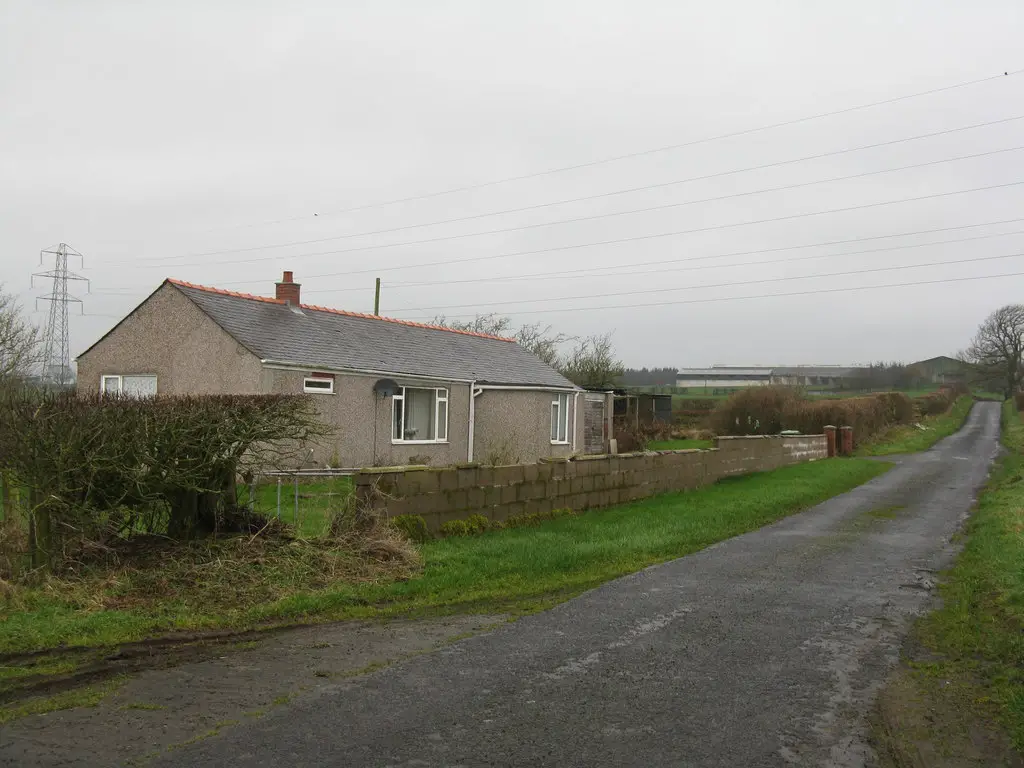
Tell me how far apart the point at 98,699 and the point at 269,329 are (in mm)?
16180

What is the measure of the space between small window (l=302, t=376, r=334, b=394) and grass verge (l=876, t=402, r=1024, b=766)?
44.2ft

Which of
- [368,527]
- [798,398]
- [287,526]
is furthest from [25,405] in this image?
[798,398]

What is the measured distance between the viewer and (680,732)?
504 cm

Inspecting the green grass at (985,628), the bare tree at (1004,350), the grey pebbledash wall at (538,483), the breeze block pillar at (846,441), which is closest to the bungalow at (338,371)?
the grey pebbledash wall at (538,483)

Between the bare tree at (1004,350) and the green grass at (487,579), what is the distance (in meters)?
72.6

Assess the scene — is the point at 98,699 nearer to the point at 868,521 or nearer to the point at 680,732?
the point at 680,732

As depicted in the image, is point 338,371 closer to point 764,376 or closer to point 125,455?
point 125,455

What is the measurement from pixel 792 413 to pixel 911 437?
360 inches

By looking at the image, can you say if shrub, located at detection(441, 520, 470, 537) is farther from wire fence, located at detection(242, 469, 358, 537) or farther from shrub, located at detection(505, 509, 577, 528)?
wire fence, located at detection(242, 469, 358, 537)

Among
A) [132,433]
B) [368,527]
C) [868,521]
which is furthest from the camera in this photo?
[868,521]

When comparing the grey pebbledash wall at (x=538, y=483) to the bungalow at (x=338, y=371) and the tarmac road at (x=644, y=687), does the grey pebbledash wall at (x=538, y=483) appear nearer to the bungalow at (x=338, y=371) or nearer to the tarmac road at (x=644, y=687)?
the bungalow at (x=338, y=371)

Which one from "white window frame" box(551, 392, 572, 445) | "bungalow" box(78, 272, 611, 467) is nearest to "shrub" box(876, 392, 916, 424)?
"white window frame" box(551, 392, 572, 445)

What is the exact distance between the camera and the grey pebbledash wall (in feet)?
37.2

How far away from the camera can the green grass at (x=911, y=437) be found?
119ft
